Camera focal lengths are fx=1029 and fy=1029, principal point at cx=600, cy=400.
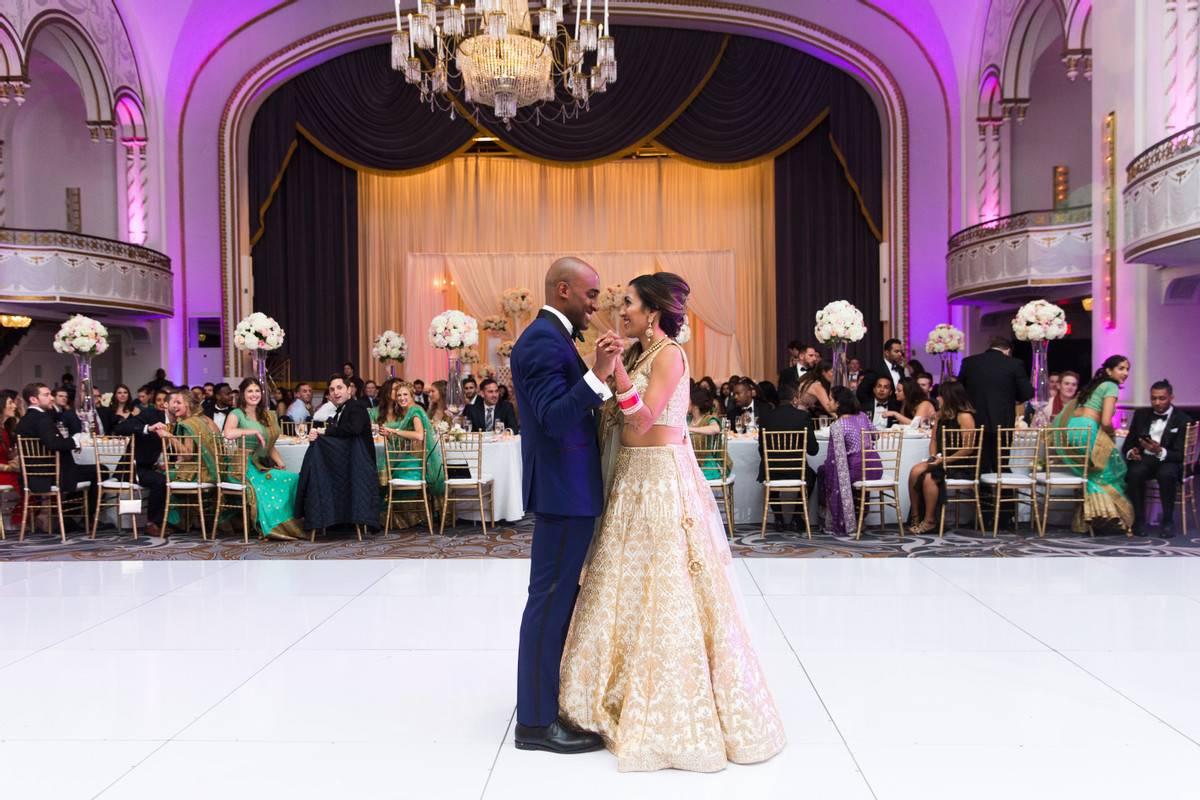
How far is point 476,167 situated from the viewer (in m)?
18.7

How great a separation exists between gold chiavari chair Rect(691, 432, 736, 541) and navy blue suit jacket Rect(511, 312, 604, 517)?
15.6ft

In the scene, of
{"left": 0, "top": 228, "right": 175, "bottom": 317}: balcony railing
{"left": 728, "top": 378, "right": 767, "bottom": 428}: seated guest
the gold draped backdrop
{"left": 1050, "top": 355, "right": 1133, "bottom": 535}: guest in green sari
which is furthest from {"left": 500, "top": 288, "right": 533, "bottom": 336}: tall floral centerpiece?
{"left": 1050, "top": 355, "right": 1133, "bottom": 535}: guest in green sari

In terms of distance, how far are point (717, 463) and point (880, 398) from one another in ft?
7.54

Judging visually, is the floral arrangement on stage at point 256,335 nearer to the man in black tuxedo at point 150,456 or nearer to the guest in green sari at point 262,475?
the man in black tuxedo at point 150,456

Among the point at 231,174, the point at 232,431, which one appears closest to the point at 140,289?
the point at 231,174

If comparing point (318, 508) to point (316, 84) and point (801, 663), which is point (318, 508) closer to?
point (801, 663)

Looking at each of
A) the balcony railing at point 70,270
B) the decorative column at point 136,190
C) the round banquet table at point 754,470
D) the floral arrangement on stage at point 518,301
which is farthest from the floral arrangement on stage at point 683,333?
the decorative column at point 136,190

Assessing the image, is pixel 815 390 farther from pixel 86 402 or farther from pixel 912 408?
pixel 86 402

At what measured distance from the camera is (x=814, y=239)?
17.1 m

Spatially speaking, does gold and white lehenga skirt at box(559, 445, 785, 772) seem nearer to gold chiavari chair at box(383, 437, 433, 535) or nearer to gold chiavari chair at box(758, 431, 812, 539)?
gold chiavari chair at box(758, 431, 812, 539)

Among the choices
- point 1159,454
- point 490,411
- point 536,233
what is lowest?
point 1159,454

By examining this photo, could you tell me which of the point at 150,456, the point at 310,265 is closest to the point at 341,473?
the point at 150,456

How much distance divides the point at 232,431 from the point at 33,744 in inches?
183

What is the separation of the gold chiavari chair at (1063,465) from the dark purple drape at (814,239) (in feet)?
29.3
